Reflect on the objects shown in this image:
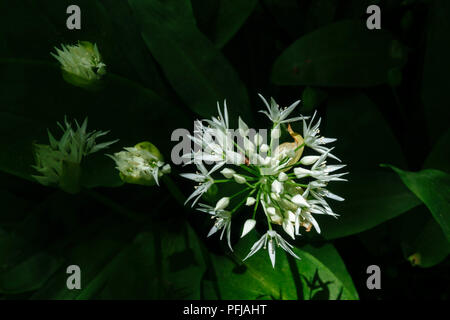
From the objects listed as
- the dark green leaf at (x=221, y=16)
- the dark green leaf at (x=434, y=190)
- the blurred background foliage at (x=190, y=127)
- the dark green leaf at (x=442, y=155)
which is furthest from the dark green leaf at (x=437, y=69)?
the dark green leaf at (x=221, y=16)

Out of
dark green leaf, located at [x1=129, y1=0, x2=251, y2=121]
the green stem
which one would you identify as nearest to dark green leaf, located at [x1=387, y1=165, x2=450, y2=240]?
dark green leaf, located at [x1=129, y1=0, x2=251, y2=121]

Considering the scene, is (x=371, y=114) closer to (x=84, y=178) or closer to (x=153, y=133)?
(x=153, y=133)

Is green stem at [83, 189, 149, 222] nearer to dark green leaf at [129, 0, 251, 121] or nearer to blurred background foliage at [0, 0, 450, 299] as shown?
blurred background foliage at [0, 0, 450, 299]

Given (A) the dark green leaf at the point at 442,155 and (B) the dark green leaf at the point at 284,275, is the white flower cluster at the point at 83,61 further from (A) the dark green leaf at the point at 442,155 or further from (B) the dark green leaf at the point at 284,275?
(A) the dark green leaf at the point at 442,155

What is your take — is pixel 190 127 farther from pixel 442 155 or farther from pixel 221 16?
pixel 442 155

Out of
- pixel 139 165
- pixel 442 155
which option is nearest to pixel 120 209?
pixel 139 165
